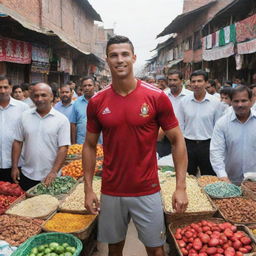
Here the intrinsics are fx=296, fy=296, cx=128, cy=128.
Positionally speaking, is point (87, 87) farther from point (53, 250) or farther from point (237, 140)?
point (53, 250)

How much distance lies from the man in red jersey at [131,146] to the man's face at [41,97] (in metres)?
1.56

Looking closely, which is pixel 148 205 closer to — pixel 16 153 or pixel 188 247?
pixel 188 247

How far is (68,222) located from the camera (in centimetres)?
332

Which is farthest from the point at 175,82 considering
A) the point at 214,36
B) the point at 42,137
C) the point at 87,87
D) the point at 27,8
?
the point at 27,8

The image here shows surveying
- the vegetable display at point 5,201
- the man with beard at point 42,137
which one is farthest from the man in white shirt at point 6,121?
the vegetable display at point 5,201

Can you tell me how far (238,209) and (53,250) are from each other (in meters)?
2.15

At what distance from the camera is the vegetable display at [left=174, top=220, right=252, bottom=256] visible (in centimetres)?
285

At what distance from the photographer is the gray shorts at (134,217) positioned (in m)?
2.48

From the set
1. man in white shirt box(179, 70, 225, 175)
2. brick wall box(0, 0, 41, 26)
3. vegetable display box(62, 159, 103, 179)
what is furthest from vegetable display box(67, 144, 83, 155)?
brick wall box(0, 0, 41, 26)

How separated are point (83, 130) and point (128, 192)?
4.03 meters

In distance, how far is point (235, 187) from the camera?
407 centimetres

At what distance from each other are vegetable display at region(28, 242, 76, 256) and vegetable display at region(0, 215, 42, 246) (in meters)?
0.26

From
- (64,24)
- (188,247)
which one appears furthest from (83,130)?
(64,24)

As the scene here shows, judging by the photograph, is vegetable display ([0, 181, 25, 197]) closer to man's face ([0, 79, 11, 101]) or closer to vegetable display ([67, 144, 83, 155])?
man's face ([0, 79, 11, 101])
